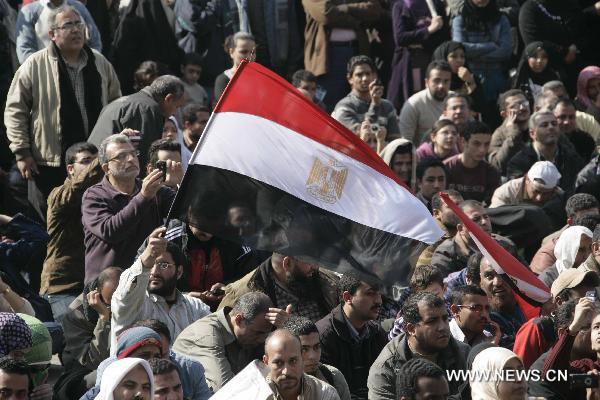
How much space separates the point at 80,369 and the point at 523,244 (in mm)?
5402

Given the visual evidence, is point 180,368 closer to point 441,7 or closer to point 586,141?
point 586,141

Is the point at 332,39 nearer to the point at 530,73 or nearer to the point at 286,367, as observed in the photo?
the point at 530,73

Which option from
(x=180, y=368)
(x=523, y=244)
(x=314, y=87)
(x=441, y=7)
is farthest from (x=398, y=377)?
(x=441, y=7)

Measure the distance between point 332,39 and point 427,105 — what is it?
57.3 inches

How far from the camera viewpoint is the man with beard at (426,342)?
11.1 metres

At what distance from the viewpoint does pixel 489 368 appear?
10.2 m

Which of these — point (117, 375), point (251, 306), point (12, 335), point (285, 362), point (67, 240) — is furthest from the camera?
point (67, 240)

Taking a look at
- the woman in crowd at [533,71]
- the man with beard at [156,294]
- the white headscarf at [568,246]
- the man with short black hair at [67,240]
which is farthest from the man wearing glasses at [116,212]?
the woman in crowd at [533,71]

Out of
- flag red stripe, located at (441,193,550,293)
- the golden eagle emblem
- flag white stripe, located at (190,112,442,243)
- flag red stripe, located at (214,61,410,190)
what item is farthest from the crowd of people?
flag red stripe, located at (214,61,410,190)

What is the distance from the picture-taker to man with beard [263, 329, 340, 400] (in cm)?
1025

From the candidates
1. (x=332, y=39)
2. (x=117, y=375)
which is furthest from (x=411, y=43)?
(x=117, y=375)

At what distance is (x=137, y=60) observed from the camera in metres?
17.1

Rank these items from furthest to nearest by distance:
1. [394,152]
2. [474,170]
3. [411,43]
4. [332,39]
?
[411,43], [332,39], [474,170], [394,152]

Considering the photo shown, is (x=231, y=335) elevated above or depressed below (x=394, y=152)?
below
